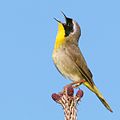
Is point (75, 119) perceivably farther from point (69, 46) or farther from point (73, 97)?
point (69, 46)

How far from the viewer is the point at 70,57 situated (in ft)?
23.3

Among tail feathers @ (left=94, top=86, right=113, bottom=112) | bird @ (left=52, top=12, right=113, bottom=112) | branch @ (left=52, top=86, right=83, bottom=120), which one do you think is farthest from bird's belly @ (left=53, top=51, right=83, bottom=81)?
branch @ (left=52, top=86, right=83, bottom=120)

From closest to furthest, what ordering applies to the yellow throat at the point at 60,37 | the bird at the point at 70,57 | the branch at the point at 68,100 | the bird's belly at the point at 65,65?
the branch at the point at 68,100 < the bird at the point at 70,57 < the bird's belly at the point at 65,65 < the yellow throat at the point at 60,37

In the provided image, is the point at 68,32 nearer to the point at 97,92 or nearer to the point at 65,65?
the point at 65,65

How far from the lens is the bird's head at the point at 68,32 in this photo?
7324 mm

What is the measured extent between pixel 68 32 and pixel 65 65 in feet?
2.67

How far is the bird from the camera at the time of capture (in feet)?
22.2

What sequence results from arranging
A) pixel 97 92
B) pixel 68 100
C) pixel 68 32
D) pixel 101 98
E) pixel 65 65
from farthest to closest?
pixel 68 32 < pixel 65 65 < pixel 97 92 < pixel 101 98 < pixel 68 100

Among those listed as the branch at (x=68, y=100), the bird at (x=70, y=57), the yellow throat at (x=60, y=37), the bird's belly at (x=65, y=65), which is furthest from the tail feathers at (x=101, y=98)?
the branch at (x=68, y=100)

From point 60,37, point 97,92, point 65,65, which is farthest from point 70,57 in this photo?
point 97,92

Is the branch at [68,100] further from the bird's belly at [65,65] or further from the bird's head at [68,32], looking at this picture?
the bird's head at [68,32]

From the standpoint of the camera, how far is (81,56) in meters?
7.03

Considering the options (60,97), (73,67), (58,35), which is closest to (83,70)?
(73,67)

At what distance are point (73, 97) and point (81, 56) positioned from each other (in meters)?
3.36
